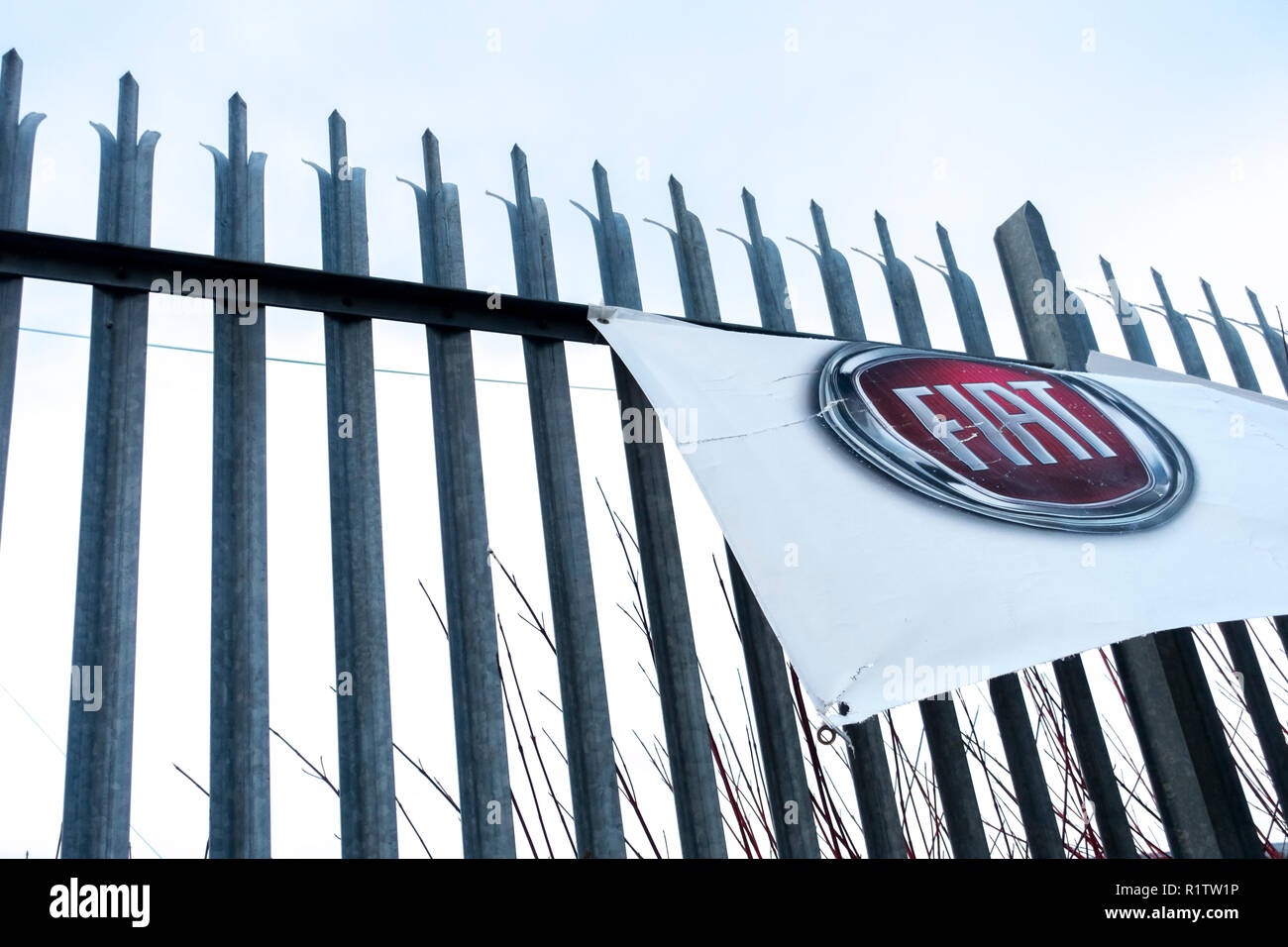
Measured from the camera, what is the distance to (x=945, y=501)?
2.33 m

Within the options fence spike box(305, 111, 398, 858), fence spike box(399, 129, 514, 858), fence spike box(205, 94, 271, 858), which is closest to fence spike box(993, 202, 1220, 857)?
fence spike box(399, 129, 514, 858)

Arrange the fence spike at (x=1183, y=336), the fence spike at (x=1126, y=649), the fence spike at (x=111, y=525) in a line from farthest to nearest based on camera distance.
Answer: the fence spike at (x=1183, y=336) < the fence spike at (x=1126, y=649) < the fence spike at (x=111, y=525)

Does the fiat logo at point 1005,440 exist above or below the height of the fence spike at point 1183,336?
below

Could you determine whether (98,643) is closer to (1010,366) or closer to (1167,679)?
(1010,366)

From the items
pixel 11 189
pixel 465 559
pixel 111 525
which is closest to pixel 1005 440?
pixel 465 559

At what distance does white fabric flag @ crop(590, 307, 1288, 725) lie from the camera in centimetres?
201

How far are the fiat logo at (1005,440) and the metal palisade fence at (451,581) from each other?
0.42 m

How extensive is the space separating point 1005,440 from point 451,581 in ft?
4.59

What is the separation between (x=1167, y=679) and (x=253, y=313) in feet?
8.24

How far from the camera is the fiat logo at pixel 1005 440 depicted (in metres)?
2.40

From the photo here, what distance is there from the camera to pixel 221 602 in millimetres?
2029

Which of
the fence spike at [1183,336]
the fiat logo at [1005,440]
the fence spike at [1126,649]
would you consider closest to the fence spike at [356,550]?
the fiat logo at [1005,440]

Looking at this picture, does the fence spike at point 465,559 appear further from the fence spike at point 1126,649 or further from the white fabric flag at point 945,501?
the fence spike at point 1126,649
